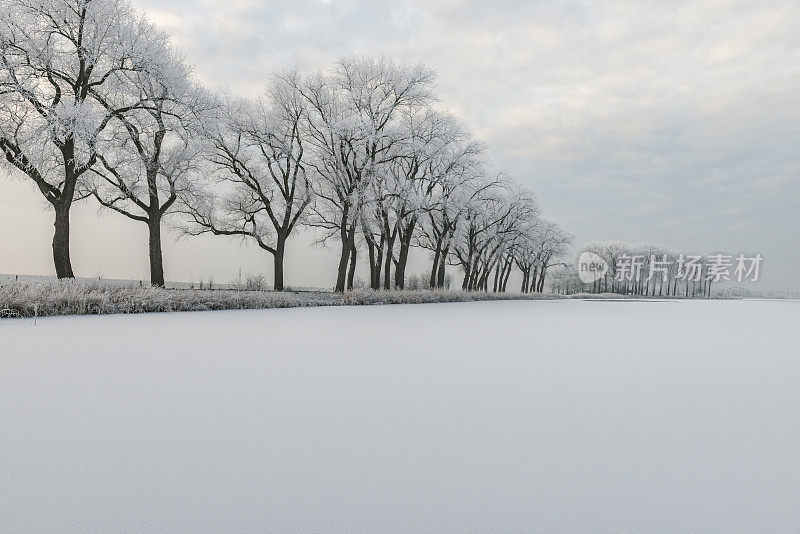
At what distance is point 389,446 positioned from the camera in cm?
234

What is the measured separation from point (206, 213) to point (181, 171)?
14.8ft

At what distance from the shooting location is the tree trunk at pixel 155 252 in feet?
61.2

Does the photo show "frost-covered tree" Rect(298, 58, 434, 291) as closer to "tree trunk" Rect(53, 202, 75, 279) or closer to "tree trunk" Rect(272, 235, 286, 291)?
"tree trunk" Rect(272, 235, 286, 291)

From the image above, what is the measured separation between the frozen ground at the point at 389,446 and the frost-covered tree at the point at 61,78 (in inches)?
459

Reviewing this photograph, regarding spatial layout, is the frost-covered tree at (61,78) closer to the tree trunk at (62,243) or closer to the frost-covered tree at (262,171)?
the tree trunk at (62,243)

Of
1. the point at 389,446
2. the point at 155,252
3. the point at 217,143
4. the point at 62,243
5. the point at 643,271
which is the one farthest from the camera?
the point at 643,271

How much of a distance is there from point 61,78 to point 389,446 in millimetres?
17951

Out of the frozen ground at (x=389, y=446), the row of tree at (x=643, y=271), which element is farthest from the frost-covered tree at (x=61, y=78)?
the row of tree at (x=643, y=271)

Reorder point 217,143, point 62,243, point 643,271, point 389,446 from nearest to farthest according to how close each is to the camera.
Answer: point 389,446 < point 62,243 < point 217,143 < point 643,271

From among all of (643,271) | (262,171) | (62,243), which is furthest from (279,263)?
(643,271)

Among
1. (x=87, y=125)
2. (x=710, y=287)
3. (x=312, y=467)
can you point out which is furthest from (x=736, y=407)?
(x=710, y=287)

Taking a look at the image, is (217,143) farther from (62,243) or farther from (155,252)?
(62,243)

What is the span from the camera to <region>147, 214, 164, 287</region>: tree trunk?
18656 millimetres

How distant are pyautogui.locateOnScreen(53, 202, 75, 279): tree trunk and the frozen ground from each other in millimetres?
12036
